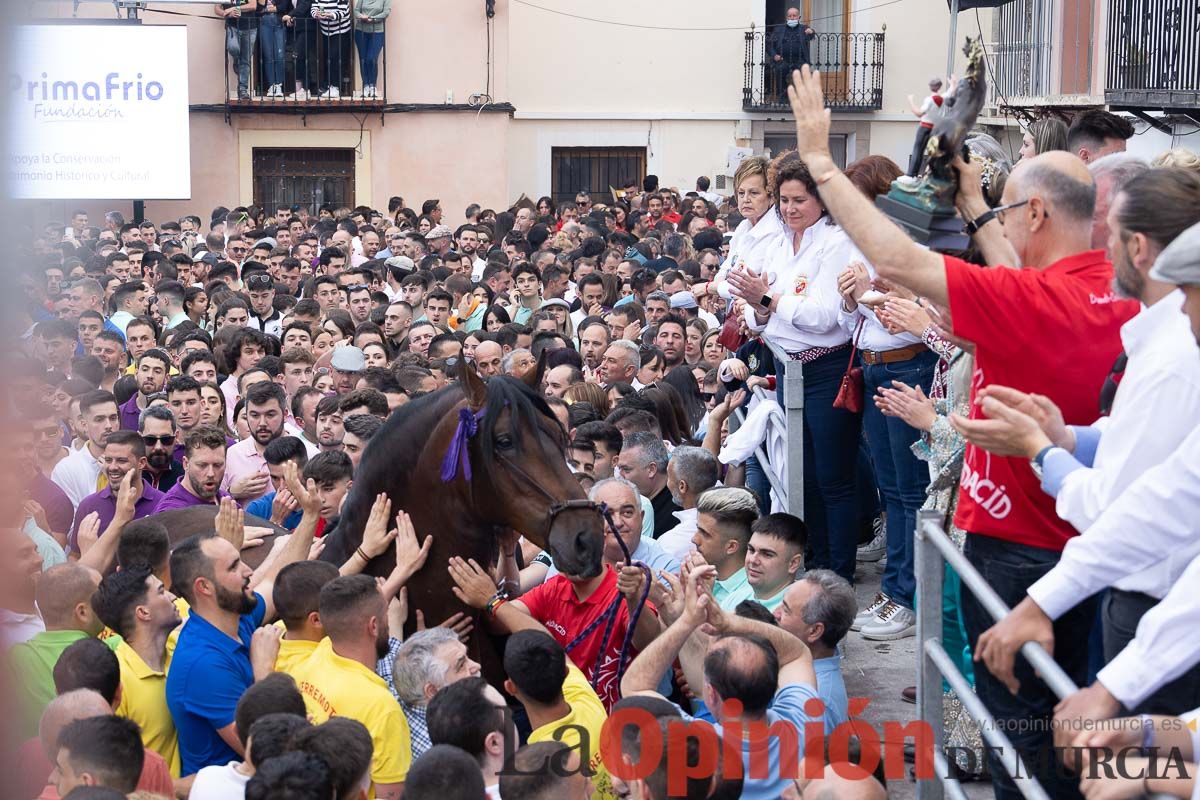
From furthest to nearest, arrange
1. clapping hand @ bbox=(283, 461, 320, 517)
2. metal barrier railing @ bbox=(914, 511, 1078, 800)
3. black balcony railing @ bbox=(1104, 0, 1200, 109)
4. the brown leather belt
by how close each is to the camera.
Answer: black balcony railing @ bbox=(1104, 0, 1200, 109) → the brown leather belt → clapping hand @ bbox=(283, 461, 320, 517) → metal barrier railing @ bbox=(914, 511, 1078, 800)

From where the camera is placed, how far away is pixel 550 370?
29.1 feet

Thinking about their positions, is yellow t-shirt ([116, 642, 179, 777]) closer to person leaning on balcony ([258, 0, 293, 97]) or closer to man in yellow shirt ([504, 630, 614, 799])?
man in yellow shirt ([504, 630, 614, 799])

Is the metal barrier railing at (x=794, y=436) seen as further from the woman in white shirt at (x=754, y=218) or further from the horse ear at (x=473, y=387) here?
the horse ear at (x=473, y=387)

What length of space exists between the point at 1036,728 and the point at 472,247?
1417 cm

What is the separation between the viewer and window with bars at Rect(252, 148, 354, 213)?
2578 centimetres

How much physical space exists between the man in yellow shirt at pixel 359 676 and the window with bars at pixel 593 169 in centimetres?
2322

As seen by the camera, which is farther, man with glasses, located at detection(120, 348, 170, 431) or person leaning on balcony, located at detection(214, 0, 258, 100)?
person leaning on balcony, located at detection(214, 0, 258, 100)

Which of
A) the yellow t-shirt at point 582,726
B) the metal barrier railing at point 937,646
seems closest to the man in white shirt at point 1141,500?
the metal barrier railing at point 937,646

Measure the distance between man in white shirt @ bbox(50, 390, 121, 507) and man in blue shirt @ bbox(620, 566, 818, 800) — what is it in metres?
4.15

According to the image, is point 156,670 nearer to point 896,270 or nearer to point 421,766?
point 421,766

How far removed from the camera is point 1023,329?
376 centimetres

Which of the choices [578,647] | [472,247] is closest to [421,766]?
[578,647]

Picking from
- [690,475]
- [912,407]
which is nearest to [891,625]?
[690,475]

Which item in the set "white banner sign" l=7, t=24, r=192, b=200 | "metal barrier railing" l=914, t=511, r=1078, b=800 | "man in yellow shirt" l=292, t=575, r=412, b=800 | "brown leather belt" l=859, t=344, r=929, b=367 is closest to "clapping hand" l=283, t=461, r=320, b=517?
"man in yellow shirt" l=292, t=575, r=412, b=800
